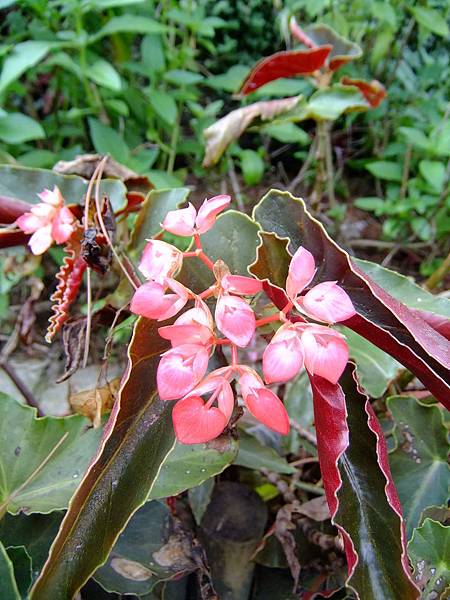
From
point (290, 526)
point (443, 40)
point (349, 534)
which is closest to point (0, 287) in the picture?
point (290, 526)

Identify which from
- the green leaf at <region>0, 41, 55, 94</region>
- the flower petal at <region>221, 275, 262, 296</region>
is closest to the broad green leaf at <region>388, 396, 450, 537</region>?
the flower petal at <region>221, 275, 262, 296</region>

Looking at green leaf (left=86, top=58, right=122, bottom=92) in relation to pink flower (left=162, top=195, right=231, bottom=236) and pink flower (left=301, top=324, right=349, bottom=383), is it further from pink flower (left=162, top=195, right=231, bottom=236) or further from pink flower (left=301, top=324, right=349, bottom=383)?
pink flower (left=301, top=324, right=349, bottom=383)

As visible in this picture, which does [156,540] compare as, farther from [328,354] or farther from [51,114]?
[51,114]

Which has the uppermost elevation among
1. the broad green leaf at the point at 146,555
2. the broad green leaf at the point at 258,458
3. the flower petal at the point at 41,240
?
the flower petal at the point at 41,240

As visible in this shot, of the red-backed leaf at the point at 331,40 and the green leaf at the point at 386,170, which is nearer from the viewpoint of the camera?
the red-backed leaf at the point at 331,40

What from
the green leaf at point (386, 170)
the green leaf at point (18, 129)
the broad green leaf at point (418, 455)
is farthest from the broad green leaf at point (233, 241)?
the green leaf at point (386, 170)

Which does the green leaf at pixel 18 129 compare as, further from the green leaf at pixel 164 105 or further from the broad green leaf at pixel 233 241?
the broad green leaf at pixel 233 241
